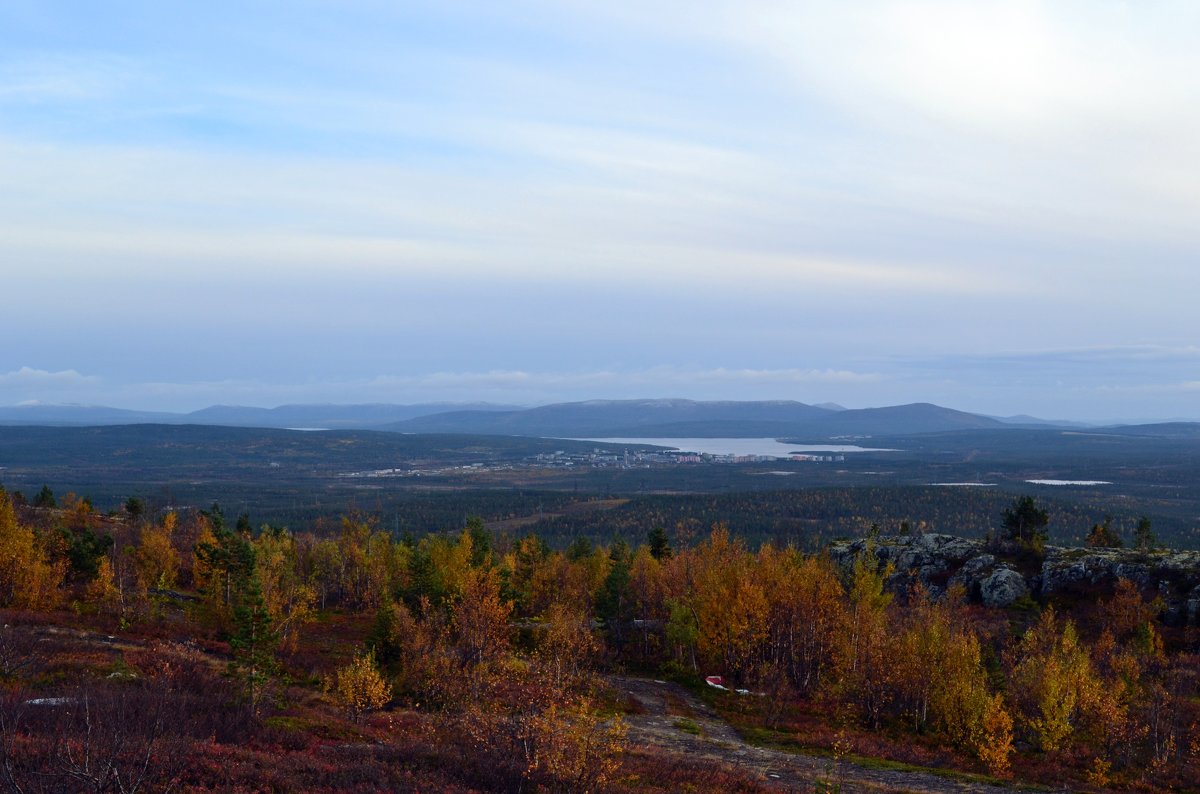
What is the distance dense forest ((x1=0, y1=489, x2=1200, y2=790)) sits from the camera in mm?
28141

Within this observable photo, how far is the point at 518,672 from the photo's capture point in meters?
36.9

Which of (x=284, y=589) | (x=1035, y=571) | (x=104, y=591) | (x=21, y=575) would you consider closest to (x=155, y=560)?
(x=284, y=589)

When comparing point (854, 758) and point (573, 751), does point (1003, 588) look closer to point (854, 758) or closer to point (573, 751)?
point (854, 758)

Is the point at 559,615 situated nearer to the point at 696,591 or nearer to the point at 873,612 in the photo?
the point at 696,591

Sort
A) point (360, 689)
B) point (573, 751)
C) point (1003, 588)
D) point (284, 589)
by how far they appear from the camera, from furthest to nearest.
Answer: point (1003, 588) < point (284, 589) < point (360, 689) < point (573, 751)

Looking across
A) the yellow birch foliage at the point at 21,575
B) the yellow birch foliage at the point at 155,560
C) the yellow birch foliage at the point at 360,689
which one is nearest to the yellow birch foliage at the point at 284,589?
the yellow birch foliage at the point at 155,560

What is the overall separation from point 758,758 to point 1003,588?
6554 cm

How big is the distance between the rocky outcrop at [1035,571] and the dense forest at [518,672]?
268cm

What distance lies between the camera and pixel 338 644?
69750 millimetres

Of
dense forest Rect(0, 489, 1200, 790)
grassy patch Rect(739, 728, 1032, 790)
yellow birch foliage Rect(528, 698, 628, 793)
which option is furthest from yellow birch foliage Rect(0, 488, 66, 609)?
grassy patch Rect(739, 728, 1032, 790)

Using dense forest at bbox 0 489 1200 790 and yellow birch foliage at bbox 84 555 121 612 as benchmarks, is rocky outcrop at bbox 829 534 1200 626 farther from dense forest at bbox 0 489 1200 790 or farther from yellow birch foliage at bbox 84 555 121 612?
yellow birch foliage at bbox 84 555 121 612

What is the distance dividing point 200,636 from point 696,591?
4562 centimetres

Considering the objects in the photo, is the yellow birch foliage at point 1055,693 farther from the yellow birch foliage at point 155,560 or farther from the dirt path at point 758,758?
the yellow birch foliage at point 155,560

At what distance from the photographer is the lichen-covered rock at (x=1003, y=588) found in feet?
302
